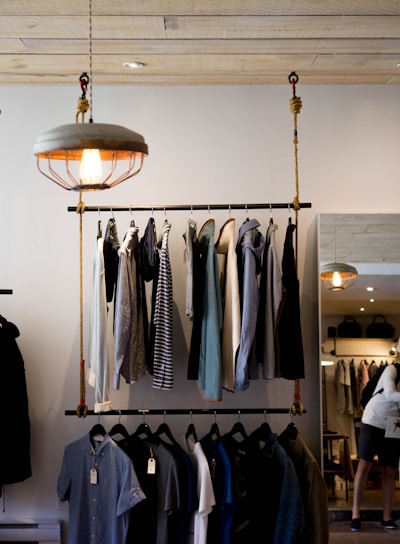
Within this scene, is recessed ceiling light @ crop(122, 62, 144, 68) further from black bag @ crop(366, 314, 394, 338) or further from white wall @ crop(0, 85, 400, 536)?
black bag @ crop(366, 314, 394, 338)

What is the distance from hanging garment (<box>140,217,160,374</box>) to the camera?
4.07 metres

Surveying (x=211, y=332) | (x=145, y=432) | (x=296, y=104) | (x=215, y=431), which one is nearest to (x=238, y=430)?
(x=215, y=431)

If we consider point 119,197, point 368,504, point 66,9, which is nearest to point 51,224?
point 119,197

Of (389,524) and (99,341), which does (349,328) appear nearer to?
(389,524)

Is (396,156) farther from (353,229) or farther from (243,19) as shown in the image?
(243,19)

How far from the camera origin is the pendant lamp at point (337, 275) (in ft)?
14.4

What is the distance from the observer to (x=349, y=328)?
436cm

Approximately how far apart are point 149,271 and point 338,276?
103 cm

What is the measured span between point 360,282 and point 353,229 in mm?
Result: 285

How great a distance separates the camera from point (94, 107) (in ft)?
14.9

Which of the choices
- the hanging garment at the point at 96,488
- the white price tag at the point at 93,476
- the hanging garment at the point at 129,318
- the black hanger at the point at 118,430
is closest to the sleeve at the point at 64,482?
the hanging garment at the point at 96,488

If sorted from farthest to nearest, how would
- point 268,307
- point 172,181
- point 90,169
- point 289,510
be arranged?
point 172,181 < point 268,307 < point 289,510 < point 90,169

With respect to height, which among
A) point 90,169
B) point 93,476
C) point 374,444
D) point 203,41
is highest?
point 203,41

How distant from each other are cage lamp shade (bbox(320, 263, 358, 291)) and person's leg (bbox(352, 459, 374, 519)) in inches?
36.1
